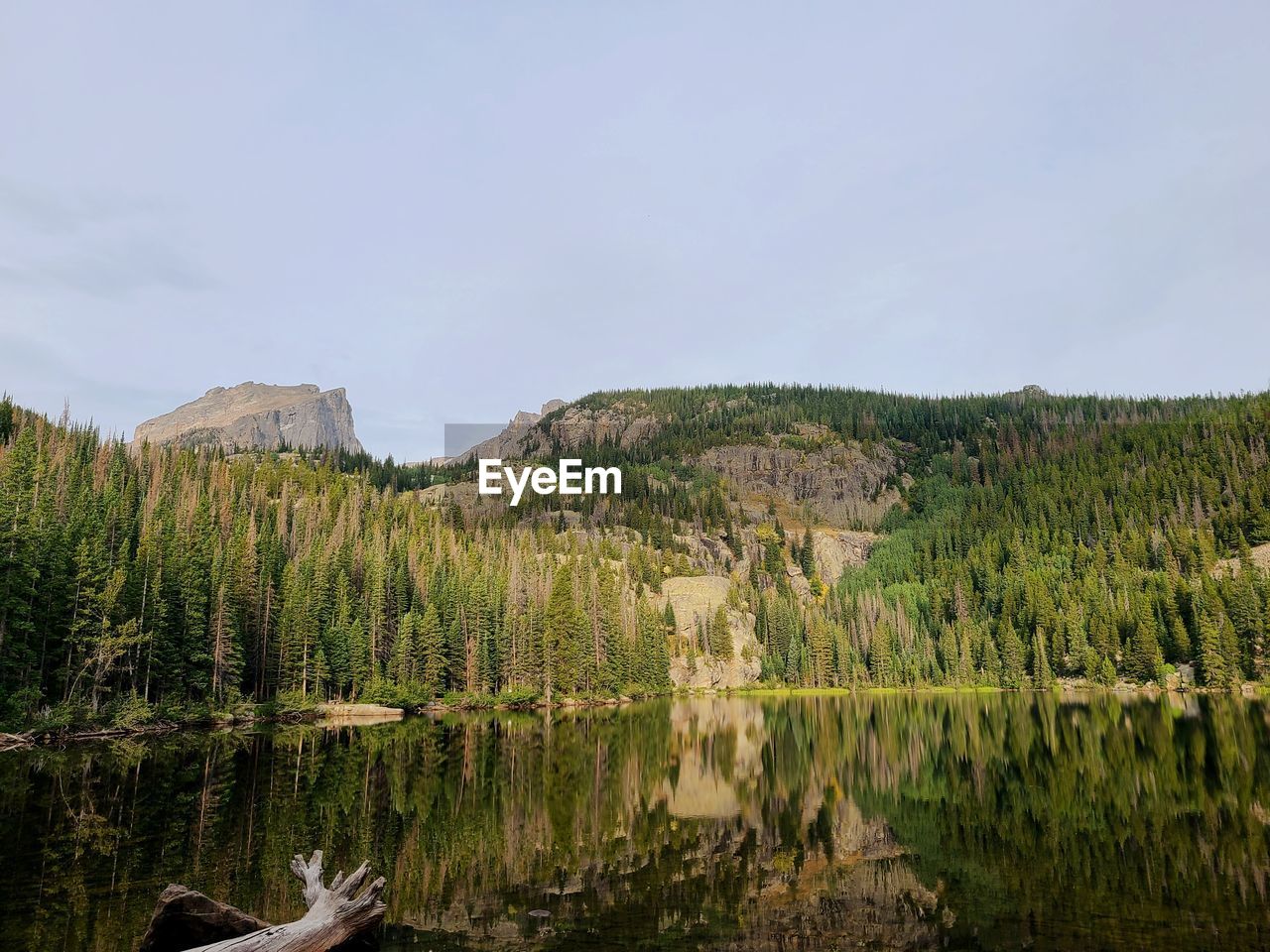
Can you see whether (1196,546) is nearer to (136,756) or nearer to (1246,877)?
(1246,877)

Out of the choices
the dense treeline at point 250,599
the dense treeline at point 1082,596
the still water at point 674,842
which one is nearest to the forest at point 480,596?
the dense treeline at point 250,599

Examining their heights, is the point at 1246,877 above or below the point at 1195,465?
below

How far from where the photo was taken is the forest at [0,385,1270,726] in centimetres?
5425

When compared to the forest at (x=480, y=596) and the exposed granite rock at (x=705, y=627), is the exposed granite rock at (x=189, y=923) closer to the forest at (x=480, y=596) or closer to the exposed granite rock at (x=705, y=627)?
the forest at (x=480, y=596)

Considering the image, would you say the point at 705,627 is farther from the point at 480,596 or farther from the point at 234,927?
the point at 234,927

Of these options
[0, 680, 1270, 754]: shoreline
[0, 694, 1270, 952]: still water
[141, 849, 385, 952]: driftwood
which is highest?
[141, 849, 385, 952]: driftwood

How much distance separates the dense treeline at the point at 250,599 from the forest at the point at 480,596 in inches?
11.8

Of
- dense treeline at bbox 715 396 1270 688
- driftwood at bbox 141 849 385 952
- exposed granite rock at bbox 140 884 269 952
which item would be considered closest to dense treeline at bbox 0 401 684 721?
exposed granite rock at bbox 140 884 269 952

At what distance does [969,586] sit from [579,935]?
577 feet

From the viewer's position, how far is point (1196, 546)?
5679 inches

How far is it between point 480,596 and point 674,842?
3223 inches

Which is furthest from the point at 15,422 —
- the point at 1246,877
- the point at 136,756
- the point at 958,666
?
the point at 958,666

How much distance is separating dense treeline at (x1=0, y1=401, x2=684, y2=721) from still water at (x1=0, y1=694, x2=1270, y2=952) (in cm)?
1392

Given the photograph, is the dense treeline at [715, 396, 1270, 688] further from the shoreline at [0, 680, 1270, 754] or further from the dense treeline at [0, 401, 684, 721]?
the dense treeline at [0, 401, 684, 721]
